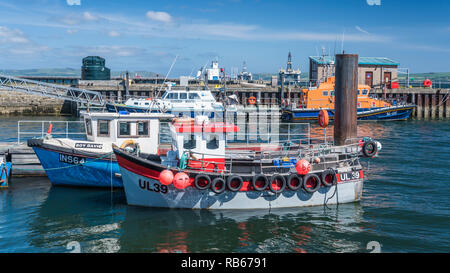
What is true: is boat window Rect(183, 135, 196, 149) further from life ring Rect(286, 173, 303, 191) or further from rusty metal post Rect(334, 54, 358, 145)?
rusty metal post Rect(334, 54, 358, 145)

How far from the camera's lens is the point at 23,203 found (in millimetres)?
13992

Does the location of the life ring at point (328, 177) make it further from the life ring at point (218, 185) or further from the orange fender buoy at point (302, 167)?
the life ring at point (218, 185)

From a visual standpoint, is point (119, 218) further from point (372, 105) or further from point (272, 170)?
point (372, 105)

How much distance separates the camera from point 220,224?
39.3 ft

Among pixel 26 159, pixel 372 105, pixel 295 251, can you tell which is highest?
pixel 372 105

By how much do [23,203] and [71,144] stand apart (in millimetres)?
2771

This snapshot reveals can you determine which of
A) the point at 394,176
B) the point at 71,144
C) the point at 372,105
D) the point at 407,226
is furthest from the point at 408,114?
the point at 71,144

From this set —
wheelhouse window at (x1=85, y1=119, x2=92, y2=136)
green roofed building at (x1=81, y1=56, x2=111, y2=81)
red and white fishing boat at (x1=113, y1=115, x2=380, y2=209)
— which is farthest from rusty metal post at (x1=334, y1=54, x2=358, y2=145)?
green roofed building at (x1=81, y1=56, x2=111, y2=81)

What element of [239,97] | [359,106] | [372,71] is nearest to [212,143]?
[359,106]

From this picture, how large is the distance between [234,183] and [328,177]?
3.07 meters

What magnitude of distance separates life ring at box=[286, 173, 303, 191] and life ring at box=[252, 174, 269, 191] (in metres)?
0.69

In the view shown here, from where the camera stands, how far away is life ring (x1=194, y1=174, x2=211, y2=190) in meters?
12.4

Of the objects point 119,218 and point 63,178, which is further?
point 63,178

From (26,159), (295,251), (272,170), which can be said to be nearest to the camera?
(295,251)
